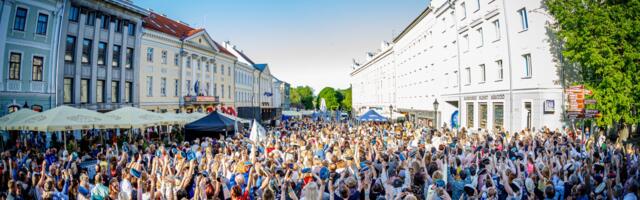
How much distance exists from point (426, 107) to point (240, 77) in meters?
28.6

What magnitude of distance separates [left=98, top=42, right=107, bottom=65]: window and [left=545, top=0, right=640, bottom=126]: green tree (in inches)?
1050

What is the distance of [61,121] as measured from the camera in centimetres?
1564

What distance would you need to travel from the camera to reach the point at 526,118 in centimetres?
2225

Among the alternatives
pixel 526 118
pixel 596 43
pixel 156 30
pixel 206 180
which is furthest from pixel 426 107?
pixel 206 180

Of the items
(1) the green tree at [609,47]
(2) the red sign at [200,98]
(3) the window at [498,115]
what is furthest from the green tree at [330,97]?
(1) the green tree at [609,47]

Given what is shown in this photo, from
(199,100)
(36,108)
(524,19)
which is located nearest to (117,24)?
(36,108)

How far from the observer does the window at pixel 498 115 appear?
24.0 meters

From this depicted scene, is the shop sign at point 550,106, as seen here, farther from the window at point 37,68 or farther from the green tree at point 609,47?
the window at point 37,68

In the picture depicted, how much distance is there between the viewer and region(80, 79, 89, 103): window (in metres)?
26.7

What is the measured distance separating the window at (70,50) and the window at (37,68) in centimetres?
184

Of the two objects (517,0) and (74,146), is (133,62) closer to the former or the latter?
(74,146)

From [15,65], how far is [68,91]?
3835 mm

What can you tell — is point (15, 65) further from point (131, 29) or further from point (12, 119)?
point (131, 29)

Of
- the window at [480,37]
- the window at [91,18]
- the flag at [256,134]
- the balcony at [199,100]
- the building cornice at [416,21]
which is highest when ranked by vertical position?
the building cornice at [416,21]
